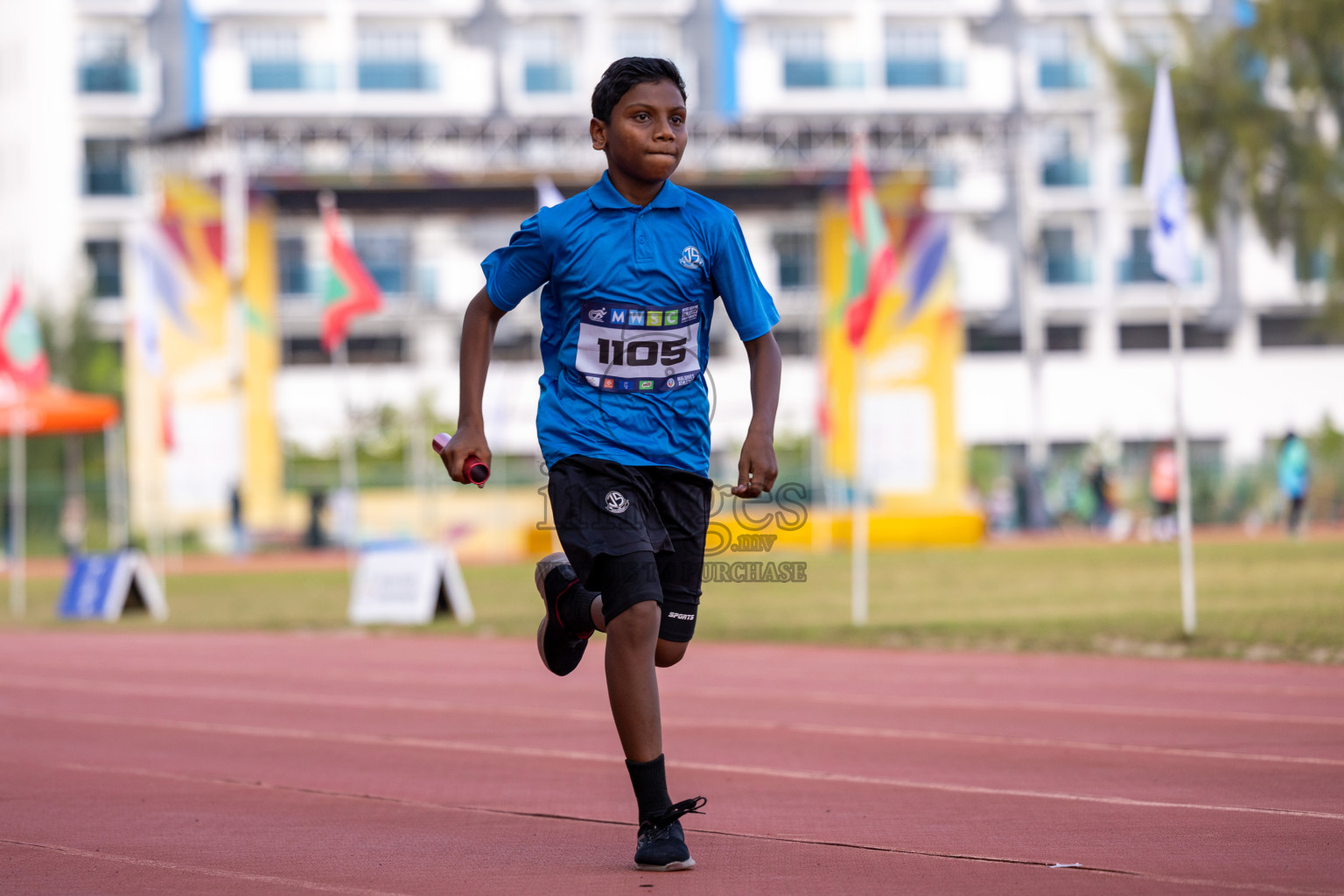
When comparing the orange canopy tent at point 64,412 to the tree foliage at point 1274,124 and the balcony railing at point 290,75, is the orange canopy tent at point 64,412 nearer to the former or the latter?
the tree foliage at point 1274,124

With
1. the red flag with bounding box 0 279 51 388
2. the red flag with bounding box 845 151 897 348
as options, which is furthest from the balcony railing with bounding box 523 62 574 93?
the red flag with bounding box 845 151 897 348

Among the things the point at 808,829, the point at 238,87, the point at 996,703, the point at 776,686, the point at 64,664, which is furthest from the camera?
the point at 238,87

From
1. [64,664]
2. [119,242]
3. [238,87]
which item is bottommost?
[64,664]

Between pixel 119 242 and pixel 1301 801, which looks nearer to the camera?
pixel 1301 801

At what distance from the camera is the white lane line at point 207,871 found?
487 cm

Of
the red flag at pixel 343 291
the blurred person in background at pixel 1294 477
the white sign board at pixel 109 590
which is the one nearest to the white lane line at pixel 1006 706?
the white sign board at pixel 109 590

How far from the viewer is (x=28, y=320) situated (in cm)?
2380

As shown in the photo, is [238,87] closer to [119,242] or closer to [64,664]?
[119,242]

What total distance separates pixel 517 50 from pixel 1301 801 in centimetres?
5659

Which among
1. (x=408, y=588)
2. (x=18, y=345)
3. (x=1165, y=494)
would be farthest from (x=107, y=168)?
(x=408, y=588)

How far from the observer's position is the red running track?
5.08 metres

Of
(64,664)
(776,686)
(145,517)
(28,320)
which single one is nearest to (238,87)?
(145,517)

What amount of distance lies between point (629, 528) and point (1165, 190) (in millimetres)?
9290

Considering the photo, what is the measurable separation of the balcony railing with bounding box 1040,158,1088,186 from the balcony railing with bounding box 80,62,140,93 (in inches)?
1153
